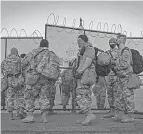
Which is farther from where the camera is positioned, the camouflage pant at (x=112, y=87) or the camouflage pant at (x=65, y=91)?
the camouflage pant at (x=65, y=91)

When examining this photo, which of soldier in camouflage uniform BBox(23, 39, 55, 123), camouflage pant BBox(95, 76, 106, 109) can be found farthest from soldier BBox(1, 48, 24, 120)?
camouflage pant BBox(95, 76, 106, 109)

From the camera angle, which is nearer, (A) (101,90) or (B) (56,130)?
(B) (56,130)

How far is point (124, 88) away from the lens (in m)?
5.28

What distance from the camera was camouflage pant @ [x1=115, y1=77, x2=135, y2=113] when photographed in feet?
17.1

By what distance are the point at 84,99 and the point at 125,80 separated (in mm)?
1135

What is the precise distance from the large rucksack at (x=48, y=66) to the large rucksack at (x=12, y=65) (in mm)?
899

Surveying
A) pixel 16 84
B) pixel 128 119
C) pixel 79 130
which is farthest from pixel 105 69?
pixel 16 84

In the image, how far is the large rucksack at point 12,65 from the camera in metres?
5.71

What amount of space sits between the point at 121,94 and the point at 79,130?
166cm

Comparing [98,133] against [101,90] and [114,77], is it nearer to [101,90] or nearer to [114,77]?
[114,77]

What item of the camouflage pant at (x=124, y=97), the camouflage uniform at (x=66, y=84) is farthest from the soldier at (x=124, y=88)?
→ the camouflage uniform at (x=66, y=84)

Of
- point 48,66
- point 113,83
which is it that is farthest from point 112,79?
point 48,66

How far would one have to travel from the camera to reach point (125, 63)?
5207 mm

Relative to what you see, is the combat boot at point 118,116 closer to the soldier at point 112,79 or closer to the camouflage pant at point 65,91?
the soldier at point 112,79
